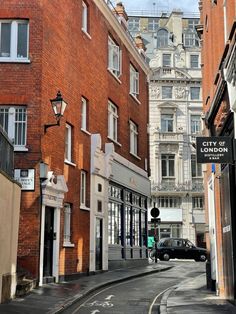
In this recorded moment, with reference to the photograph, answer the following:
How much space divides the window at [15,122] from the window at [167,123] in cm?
3923

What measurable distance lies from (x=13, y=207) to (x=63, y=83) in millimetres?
7636

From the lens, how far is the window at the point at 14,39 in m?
18.4

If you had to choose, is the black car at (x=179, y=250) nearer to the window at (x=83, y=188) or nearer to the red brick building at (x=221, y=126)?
the window at (x=83, y=188)

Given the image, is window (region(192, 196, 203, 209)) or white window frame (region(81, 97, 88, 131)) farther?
window (region(192, 196, 203, 209))

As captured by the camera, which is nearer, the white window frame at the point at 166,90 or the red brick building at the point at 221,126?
the red brick building at the point at 221,126

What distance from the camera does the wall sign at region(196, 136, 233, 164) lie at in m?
11.4

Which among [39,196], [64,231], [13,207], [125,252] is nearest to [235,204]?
[13,207]

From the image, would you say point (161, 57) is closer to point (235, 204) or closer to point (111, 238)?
point (111, 238)

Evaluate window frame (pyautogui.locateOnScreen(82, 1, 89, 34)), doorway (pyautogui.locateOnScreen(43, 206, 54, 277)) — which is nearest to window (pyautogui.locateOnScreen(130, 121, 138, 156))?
window frame (pyautogui.locateOnScreen(82, 1, 89, 34))

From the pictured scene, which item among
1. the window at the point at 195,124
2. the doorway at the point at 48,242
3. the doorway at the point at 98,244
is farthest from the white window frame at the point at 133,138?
the window at the point at 195,124

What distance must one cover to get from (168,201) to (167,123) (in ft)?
28.0

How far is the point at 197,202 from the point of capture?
5441 centimetres

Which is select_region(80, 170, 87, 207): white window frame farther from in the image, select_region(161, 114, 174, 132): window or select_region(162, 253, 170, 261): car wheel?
select_region(161, 114, 174, 132): window

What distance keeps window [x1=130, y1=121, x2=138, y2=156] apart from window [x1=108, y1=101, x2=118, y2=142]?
283cm
